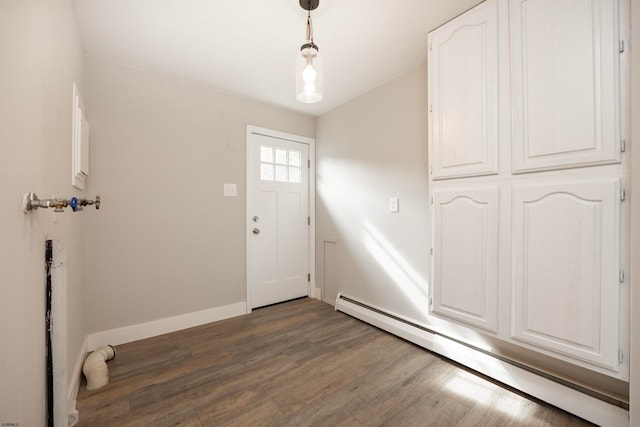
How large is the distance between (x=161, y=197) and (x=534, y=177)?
111 inches

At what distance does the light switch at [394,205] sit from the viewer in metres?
2.47

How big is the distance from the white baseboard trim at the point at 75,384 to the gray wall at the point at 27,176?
454 mm

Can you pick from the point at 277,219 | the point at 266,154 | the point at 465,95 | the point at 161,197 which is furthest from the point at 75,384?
the point at 465,95

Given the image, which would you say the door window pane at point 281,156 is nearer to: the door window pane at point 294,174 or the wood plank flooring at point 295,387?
the door window pane at point 294,174

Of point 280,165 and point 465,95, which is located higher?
point 465,95

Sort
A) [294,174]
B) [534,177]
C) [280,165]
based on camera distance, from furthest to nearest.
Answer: [294,174] → [280,165] → [534,177]

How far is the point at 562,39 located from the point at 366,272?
2233 millimetres

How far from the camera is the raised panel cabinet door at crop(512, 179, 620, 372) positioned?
118cm

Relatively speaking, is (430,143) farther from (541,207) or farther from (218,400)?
(218,400)

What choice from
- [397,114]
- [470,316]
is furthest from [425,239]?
[397,114]

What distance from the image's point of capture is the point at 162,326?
2.40 m

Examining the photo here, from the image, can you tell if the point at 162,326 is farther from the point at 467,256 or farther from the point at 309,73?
the point at 467,256

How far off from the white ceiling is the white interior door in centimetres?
79

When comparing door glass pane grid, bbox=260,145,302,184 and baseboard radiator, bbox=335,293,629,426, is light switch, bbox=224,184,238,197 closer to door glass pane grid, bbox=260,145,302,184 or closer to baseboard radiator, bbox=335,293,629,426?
door glass pane grid, bbox=260,145,302,184
